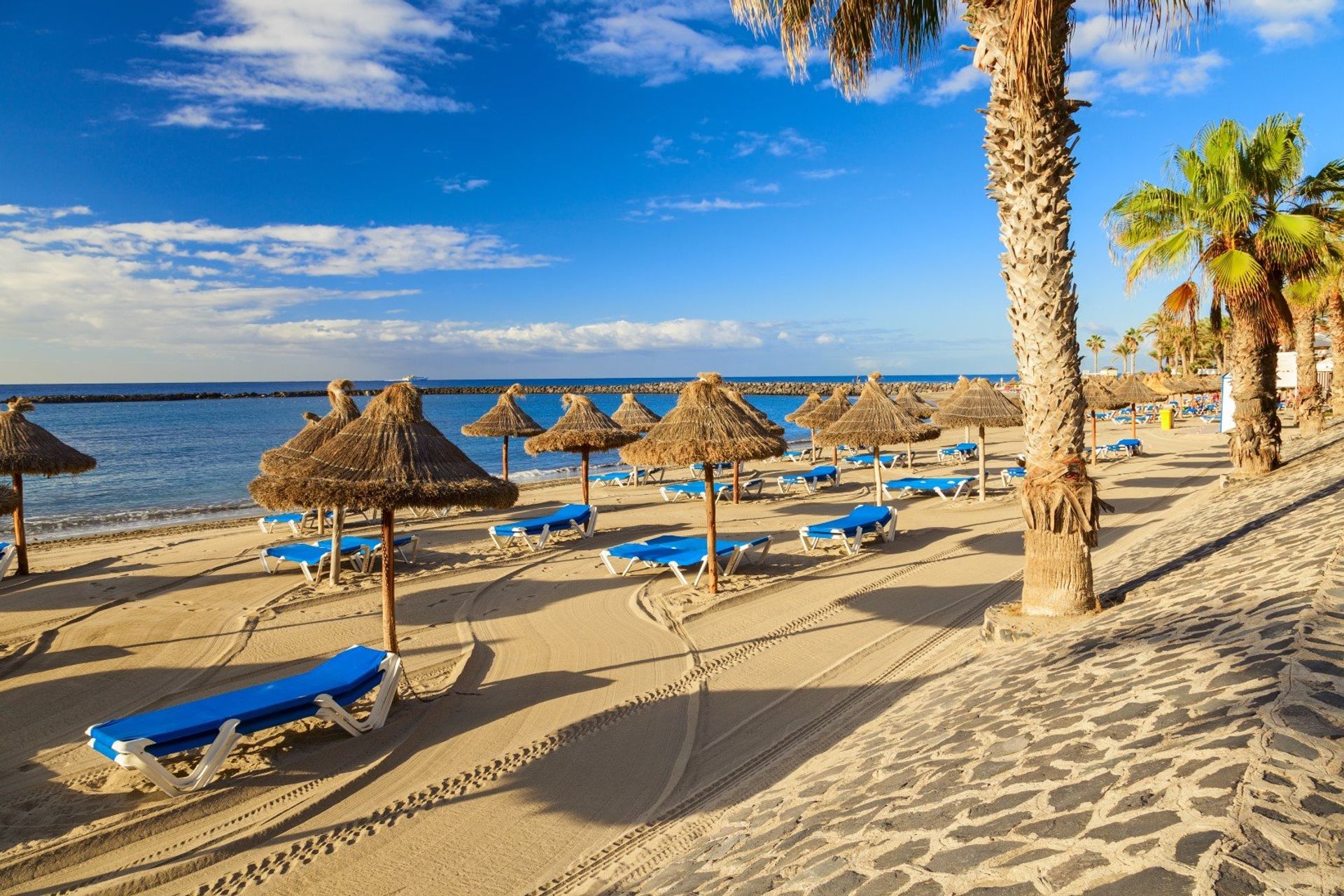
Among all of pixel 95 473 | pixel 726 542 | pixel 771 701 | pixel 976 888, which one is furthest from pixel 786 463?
pixel 95 473

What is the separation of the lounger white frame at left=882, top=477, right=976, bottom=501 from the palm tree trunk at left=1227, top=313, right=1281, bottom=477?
→ 206 inches

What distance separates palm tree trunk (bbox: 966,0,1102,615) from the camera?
5.55 m

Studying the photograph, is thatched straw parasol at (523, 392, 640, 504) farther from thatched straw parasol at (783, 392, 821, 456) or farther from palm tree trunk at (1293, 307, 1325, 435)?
palm tree trunk at (1293, 307, 1325, 435)

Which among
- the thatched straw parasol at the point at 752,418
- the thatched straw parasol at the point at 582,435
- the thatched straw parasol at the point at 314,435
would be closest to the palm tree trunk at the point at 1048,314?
the thatched straw parasol at the point at 314,435

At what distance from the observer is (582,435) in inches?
587

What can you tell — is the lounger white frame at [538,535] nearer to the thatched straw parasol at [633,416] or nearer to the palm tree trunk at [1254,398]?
the thatched straw parasol at [633,416]

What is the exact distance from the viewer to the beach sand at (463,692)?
410cm

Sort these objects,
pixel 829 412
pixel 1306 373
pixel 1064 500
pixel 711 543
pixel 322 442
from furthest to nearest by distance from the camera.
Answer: pixel 829 412 < pixel 1306 373 < pixel 711 543 < pixel 322 442 < pixel 1064 500

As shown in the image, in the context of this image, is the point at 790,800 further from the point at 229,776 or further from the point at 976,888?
the point at 229,776

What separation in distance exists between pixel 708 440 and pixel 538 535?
468 centimetres

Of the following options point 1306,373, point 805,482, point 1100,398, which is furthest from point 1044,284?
point 1100,398

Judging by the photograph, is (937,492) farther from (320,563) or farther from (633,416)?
(320,563)

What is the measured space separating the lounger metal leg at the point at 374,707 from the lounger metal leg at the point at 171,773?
0.57 m

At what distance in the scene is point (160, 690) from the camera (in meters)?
6.55
